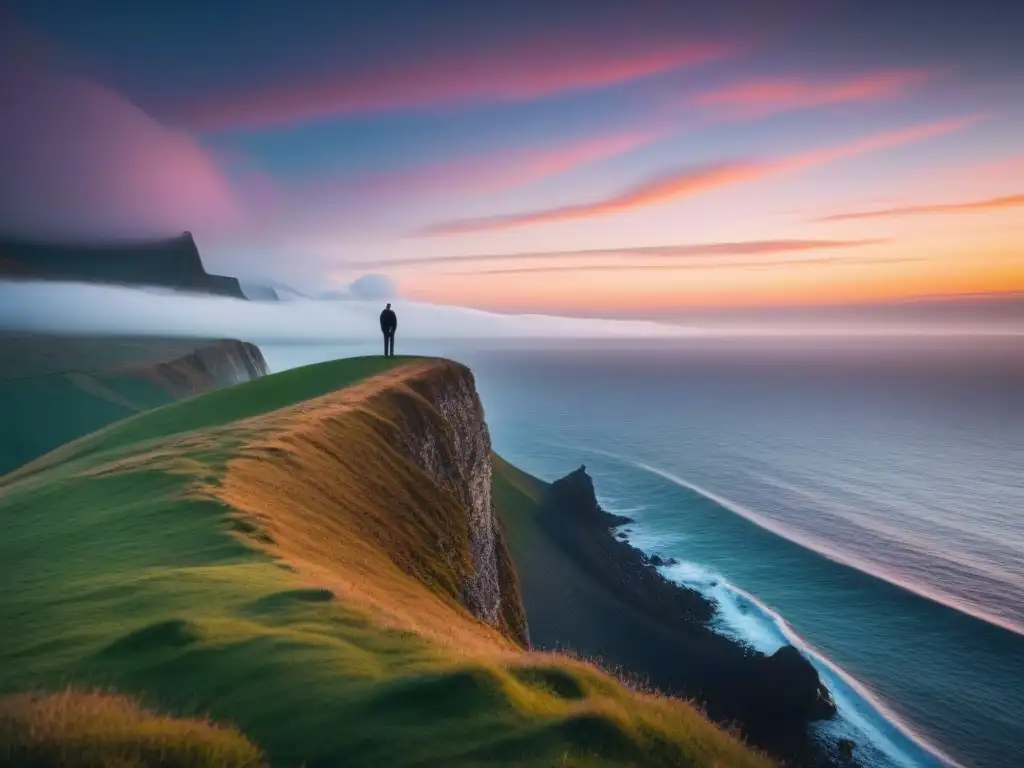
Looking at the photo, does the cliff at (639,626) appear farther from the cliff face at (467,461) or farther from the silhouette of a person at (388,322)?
the silhouette of a person at (388,322)

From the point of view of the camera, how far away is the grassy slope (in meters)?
7.61

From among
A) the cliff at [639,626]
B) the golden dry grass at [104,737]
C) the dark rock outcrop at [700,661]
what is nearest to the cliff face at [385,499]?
the golden dry grass at [104,737]

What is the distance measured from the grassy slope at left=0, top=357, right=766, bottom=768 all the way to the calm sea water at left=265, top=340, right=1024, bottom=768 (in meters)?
41.5

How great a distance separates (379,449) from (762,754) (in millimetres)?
22063

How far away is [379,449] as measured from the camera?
2925 cm

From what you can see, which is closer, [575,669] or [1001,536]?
[575,669]

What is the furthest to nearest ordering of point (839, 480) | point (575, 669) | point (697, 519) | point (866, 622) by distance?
point (839, 480) → point (697, 519) → point (866, 622) → point (575, 669)

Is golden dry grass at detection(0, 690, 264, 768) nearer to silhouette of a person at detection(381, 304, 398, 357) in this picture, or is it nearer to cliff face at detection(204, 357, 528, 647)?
cliff face at detection(204, 357, 528, 647)

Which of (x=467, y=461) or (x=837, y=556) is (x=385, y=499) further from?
(x=837, y=556)

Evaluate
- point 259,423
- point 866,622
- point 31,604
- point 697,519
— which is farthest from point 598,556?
point 31,604

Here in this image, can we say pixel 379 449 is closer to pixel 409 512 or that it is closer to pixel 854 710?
pixel 409 512

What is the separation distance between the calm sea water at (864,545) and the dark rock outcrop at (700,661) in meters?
2.49

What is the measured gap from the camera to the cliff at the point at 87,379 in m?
82.9

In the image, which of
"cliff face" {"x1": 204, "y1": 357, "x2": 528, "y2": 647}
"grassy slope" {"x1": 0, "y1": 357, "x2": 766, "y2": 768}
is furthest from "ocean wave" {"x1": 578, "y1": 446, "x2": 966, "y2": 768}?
"grassy slope" {"x1": 0, "y1": 357, "x2": 766, "y2": 768}
